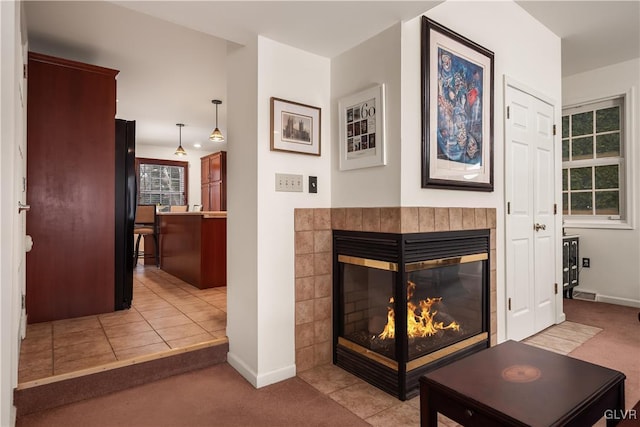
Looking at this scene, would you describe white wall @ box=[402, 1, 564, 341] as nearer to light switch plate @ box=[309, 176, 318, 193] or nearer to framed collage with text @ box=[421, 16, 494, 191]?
framed collage with text @ box=[421, 16, 494, 191]

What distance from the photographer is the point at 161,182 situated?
8.45 m

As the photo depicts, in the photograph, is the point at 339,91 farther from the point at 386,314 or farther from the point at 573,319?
the point at 573,319

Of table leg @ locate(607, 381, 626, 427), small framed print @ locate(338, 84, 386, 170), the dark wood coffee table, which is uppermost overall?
small framed print @ locate(338, 84, 386, 170)

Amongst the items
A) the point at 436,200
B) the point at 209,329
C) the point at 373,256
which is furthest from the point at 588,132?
the point at 209,329

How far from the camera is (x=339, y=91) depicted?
251 cm

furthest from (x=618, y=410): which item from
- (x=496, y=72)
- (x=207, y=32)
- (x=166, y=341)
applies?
(x=207, y=32)

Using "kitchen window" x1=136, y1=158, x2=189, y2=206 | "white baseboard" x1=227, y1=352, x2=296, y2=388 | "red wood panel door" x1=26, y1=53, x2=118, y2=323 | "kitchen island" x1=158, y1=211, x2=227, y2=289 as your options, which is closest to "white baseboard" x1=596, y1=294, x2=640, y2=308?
"white baseboard" x1=227, y1=352, x2=296, y2=388

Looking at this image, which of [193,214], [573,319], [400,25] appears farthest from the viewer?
[193,214]

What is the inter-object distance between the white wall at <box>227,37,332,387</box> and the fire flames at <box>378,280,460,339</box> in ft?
2.06

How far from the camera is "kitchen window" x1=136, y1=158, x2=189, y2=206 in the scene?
816 centimetres

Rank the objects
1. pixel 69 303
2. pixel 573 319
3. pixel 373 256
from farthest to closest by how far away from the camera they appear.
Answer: pixel 573 319, pixel 69 303, pixel 373 256

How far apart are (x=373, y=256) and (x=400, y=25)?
1349 mm

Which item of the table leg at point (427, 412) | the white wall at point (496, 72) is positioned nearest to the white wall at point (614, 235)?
the white wall at point (496, 72)

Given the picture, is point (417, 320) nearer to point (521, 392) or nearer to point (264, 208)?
point (521, 392)
